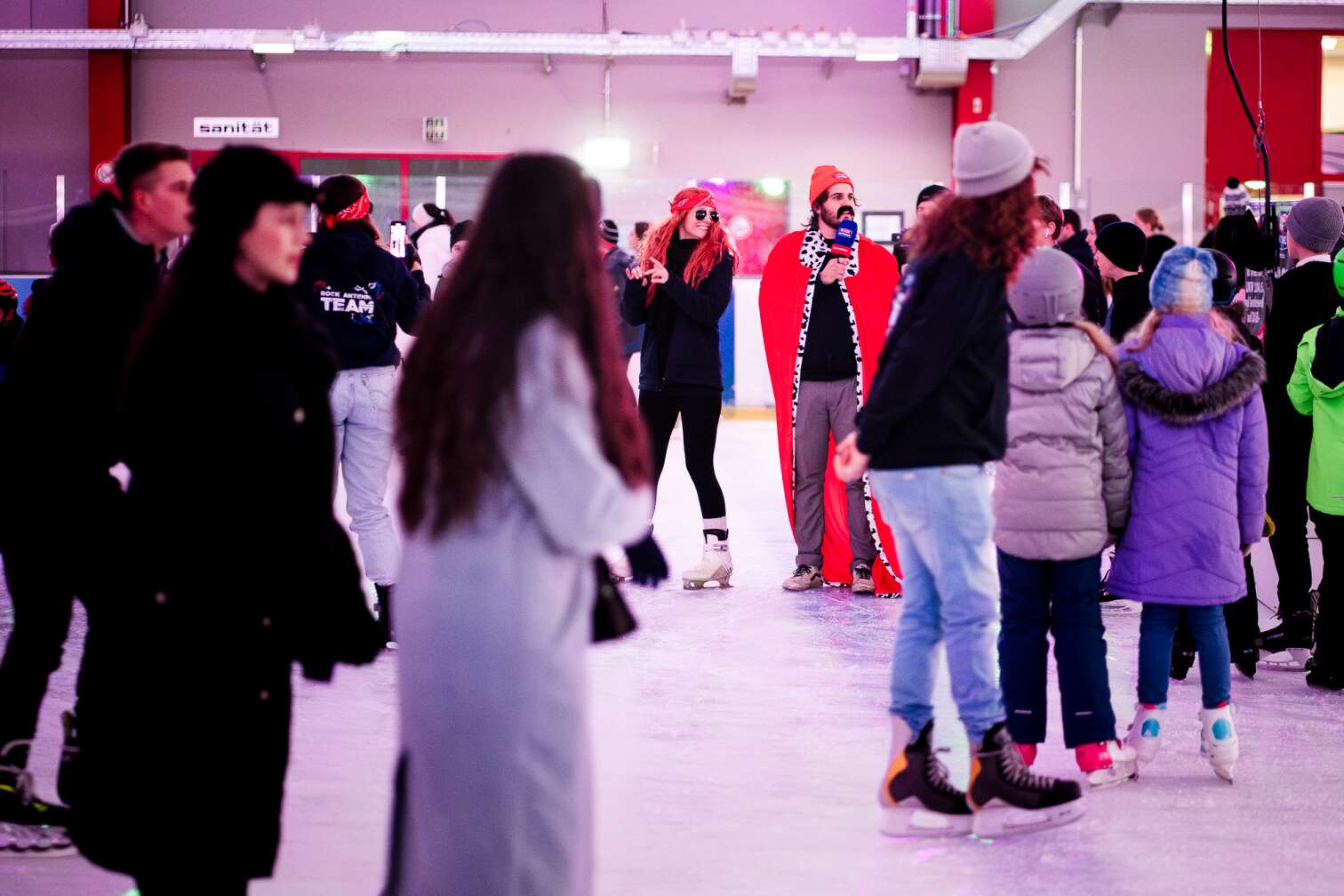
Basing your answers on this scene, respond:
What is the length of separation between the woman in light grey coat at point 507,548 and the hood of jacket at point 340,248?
279 centimetres

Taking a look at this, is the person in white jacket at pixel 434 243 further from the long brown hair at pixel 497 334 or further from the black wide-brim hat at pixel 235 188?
the long brown hair at pixel 497 334

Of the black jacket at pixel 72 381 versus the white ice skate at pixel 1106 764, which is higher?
the black jacket at pixel 72 381

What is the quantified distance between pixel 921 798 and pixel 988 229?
116cm

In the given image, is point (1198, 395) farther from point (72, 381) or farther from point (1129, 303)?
point (72, 381)

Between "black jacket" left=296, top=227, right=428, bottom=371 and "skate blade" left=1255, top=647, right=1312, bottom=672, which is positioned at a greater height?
"black jacket" left=296, top=227, right=428, bottom=371

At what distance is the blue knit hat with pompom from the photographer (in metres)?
3.42

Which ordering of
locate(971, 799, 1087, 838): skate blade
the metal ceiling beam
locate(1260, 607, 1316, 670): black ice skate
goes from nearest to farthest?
locate(971, 799, 1087, 838): skate blade, locate(1260, 607, 1316, 670): black ice skate, the metal ceiling beam

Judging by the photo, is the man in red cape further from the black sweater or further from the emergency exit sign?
the emergency exit sign

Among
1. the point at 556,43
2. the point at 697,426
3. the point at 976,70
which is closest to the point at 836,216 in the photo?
the point at 697,426

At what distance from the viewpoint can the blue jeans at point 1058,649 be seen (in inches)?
132

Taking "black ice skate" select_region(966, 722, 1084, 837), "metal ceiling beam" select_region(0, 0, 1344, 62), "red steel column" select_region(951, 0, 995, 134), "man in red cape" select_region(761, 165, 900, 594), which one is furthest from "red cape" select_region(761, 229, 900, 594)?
"red steel column" select_region(951, 0, 995, 134)

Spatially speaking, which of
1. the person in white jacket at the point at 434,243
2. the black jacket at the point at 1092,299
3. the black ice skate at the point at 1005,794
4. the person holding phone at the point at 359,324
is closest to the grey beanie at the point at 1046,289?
the black ice skate at the point at 1005,794

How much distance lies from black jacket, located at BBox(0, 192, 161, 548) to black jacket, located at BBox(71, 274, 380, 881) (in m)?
0.63

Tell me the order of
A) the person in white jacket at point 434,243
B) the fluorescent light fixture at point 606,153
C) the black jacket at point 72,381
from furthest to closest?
1. the fluorescent light fixture at point 606,153
2. the person in white jacket at point 434,243
3. the black jacket at point 72,381
